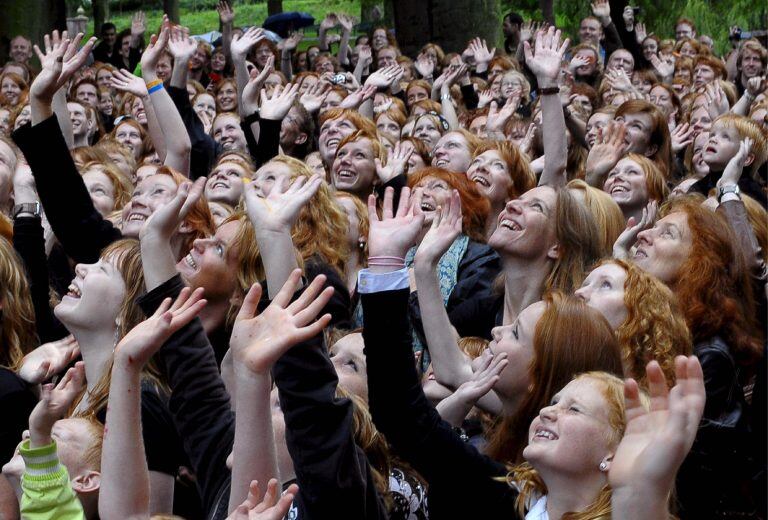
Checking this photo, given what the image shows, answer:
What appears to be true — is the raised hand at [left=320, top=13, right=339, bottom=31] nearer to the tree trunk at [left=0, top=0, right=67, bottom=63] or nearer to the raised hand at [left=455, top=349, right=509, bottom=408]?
the tree trunk at [left=0, top=0, right=67, bottom=63]

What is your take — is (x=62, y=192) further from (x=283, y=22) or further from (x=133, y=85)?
(x=283, y=22)

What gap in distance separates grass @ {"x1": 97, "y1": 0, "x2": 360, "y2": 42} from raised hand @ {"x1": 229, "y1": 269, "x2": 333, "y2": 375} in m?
30.1

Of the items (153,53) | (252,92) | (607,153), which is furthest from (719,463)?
(252,92)

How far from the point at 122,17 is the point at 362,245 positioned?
3379 cm

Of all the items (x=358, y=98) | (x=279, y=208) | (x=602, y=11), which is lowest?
(x=602, y=11)

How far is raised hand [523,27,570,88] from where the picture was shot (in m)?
6.30

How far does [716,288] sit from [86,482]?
244cm

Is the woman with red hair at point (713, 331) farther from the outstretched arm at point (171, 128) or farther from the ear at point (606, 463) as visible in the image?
the outstretched arm at point (171, 128)

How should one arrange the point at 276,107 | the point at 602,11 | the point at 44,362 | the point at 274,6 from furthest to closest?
the point at 274,6 < the point at 602,11 < the point at 276,107 < the point at 44,362

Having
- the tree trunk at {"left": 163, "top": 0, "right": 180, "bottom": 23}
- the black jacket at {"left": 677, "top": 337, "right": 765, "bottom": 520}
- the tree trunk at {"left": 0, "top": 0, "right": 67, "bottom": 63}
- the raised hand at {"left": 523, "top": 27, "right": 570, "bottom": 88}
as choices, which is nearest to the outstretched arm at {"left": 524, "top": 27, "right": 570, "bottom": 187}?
the raised hand at {"left": 523, "top": 27, "right": 570, "bottom": 88}

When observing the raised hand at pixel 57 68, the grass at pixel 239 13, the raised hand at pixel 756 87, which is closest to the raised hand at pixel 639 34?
the raised hand at pixel 756 87

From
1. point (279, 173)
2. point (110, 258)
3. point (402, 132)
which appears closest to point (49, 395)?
point (110, 258)

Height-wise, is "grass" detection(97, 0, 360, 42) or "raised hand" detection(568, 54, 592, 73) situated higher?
"raised hand" detection(568, 54, 592, 73)

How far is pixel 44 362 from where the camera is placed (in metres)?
3.82
